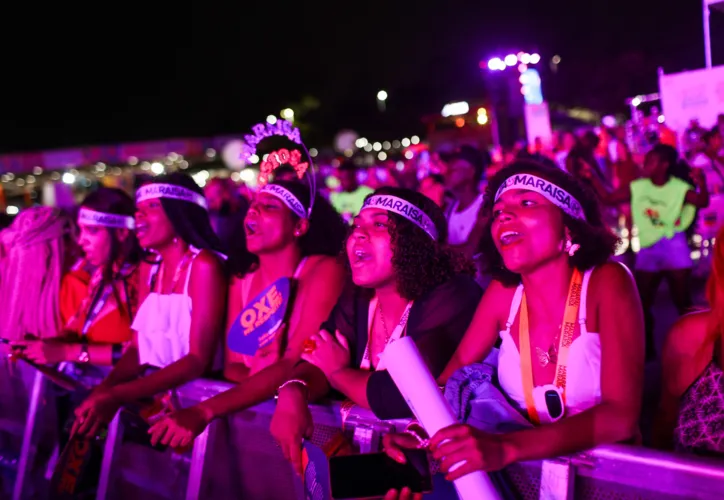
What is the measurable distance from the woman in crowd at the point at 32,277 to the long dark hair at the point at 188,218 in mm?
1339

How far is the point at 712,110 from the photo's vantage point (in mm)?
8391

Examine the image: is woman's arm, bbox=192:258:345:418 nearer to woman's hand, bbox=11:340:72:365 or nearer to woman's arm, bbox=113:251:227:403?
woman's arm, bbox=113:251:227:403

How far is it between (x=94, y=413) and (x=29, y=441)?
1.12 m

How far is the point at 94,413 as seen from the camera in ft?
10.8

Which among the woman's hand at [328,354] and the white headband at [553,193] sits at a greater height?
the white headband at [553,193]

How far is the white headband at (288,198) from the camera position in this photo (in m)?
3.82

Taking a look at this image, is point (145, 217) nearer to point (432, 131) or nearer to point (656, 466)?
point (656, 466)

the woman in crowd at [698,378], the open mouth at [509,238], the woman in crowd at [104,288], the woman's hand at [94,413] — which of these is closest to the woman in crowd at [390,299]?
the open mouth at [509,238]

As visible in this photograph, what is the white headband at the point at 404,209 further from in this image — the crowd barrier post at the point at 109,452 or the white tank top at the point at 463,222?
the white tank top at the point at 463,222

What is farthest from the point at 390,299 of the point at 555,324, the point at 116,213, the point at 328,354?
the point at 116,213

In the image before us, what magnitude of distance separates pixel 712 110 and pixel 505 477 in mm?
7741

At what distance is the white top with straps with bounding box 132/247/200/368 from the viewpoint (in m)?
3.82

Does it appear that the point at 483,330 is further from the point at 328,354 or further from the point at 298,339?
the point at 298,339

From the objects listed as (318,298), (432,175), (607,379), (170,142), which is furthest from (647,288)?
(170,142)
